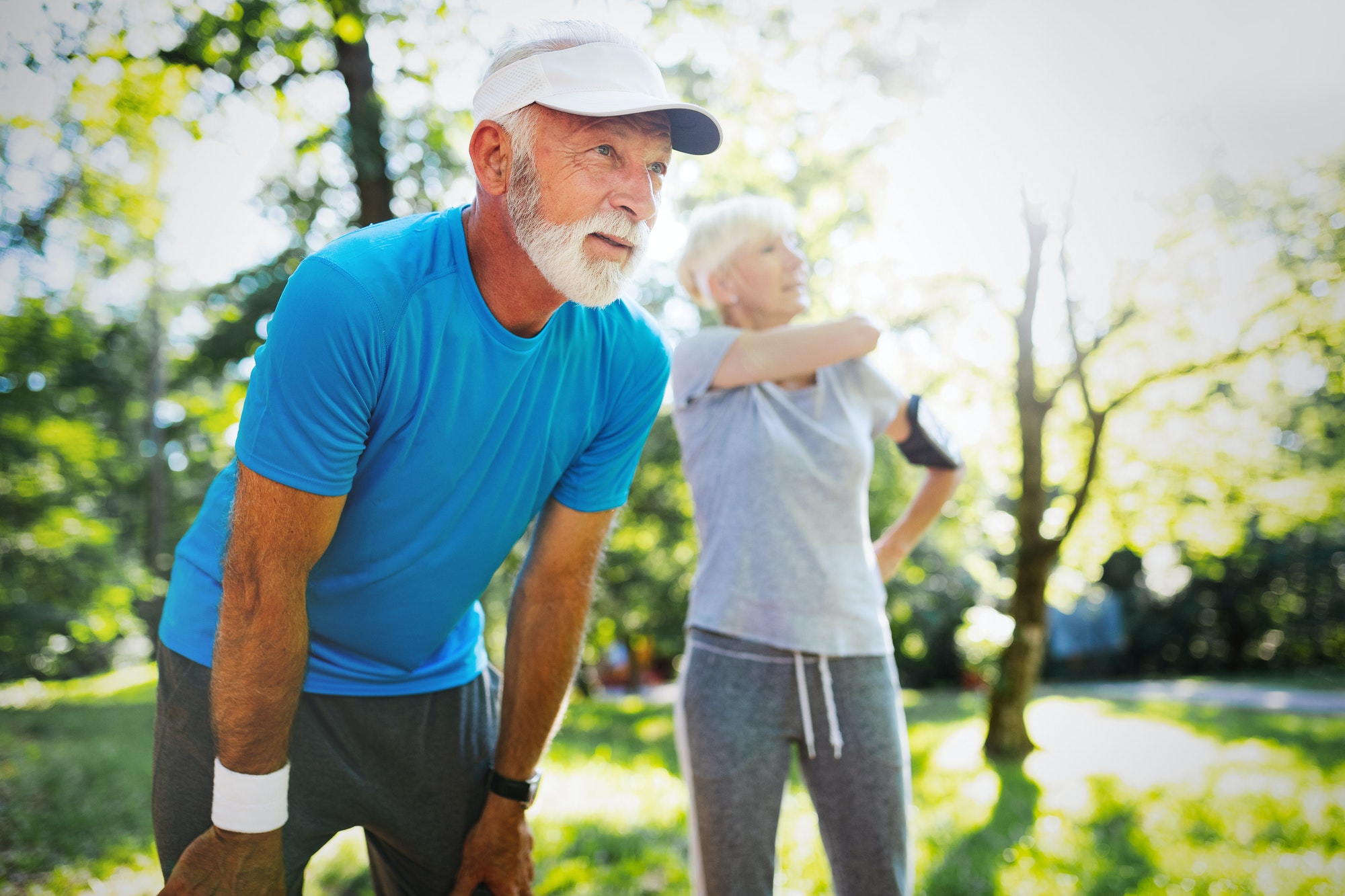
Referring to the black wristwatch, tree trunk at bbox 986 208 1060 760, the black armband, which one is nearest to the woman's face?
the black armband

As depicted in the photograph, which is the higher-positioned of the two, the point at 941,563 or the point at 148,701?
the point at 941,563

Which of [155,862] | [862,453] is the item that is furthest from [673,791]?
[862,453]

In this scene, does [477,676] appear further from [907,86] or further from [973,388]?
[973,388]

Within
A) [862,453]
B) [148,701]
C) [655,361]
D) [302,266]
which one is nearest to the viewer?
[302,266]

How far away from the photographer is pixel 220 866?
1.56 metres

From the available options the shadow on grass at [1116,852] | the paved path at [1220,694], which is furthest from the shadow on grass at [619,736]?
the paved path at [1220,694]

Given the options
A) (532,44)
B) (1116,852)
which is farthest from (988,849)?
(532,44)

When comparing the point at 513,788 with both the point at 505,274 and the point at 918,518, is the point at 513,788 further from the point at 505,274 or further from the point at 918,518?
the point at 918,518

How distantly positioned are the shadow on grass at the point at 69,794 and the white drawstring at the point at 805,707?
183 inches

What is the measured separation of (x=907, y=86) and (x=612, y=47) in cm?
783

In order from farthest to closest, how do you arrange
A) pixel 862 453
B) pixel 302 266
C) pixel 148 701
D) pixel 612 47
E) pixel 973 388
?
1. pixel 148 701
2. pixel 973 388
3. pixel 862 453
4. pixel 612 47
5. pixel 302 266

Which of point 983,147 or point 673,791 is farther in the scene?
point 983,147

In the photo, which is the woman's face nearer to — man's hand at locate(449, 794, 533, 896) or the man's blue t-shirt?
the man's blue t-shirt

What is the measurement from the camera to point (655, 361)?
199cm
